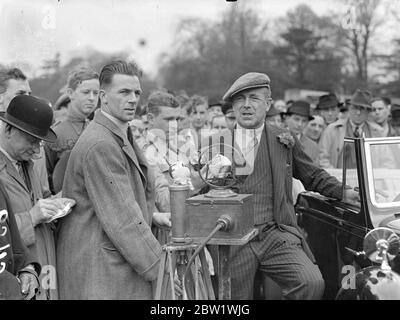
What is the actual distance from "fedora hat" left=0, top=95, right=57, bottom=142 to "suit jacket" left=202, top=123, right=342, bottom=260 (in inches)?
49.7

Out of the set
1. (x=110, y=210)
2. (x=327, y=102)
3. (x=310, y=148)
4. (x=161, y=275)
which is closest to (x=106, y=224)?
(x=110, y=210)

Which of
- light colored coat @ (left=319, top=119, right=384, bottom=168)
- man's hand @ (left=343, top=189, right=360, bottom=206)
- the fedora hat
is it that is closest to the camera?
the fedora hat

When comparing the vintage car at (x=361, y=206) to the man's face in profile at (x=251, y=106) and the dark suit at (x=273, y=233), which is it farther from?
the man's face in profile at (x=251, y=106)

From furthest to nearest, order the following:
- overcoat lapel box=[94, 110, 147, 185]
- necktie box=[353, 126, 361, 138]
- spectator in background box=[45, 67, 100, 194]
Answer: necktie box=[353, 126, 361, 138], spectator in background box=[45, 67, 100, 194], overcoat lapel box=[94, 110, 147, 185]

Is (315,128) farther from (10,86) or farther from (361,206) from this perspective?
(10,86)

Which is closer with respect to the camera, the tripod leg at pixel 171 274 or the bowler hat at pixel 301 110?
the tripod leg at pixel 171 274

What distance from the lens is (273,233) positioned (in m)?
3.71

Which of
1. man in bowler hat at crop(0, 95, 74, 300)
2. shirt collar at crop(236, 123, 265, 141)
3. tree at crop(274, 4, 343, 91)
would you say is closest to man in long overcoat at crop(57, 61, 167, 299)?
man in bowler hat at crop(0, 95, 74, 300)

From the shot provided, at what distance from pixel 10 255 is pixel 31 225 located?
35cm

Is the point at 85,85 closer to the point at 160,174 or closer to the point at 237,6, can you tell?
the point at 160,174

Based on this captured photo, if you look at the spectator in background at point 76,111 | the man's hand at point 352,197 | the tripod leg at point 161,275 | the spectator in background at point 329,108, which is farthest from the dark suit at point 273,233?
the spectator in background at point 329,108

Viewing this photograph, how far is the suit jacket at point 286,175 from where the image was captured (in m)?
3.77

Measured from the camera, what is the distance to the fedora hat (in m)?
3.01

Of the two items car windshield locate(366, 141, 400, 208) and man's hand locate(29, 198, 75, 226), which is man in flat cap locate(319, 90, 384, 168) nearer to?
car windshield locate(366, 141, 400, 208)
